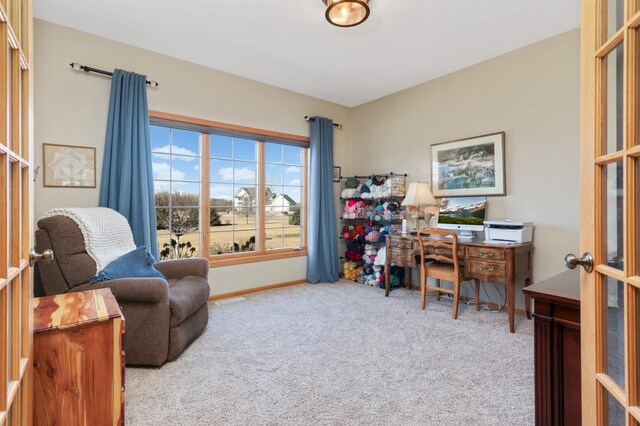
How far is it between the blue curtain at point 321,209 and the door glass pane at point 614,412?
3.69 meters

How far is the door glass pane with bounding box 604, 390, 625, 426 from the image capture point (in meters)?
0.81

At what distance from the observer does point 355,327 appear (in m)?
2.84

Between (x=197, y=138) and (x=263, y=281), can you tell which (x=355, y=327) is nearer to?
(x=263, y=281)

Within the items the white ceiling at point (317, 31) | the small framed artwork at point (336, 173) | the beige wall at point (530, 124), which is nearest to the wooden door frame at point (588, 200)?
the white ceiling at point (317, 31)

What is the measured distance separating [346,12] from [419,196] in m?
2.08

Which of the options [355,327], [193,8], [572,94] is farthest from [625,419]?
[193,8]

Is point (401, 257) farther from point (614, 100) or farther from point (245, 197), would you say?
point (614, 100)

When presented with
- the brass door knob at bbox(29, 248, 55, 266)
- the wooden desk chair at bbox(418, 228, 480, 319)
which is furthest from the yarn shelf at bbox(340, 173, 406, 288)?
the brass door knob at bbox(29, 248, 55, 266)

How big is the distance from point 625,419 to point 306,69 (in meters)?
3.72

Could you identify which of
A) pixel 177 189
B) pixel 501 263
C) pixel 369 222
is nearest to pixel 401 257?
pixel 369 222

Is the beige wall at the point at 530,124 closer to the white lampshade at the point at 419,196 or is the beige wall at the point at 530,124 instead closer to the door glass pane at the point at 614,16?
the white lampshade at the point at 419,196

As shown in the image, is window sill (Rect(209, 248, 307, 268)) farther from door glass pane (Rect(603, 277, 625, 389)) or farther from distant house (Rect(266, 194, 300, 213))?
door glass pane (Rect(603, 277, 625, 389))

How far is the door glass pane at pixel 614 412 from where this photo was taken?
81 centimetres

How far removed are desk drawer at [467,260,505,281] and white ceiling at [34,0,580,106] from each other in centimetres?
212
